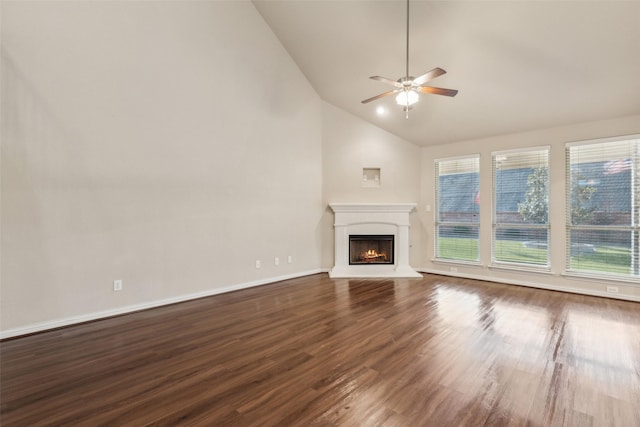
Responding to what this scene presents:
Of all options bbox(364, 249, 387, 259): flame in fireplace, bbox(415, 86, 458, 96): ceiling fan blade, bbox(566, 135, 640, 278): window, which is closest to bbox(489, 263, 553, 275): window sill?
bbox(566, 135, 640, 278): window

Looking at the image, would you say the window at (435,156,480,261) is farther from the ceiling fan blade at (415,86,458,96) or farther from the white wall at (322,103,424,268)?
the ceiling fan blade at (415,86,458,96)

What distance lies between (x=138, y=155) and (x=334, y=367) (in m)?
3.47

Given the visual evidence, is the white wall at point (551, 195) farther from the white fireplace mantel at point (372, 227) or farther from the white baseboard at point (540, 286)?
the white fireplace mantel at point (372, 227)

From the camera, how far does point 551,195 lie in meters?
4.77

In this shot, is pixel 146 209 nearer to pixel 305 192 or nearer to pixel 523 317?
pixel 305 192

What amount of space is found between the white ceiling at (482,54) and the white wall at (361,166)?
0.59m

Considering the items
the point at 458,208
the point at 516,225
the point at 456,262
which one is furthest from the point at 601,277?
the point at 458,208

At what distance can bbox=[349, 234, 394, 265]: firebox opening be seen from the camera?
236 inches

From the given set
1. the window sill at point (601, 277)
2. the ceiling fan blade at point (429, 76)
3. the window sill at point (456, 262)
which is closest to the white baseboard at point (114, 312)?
the window sill at point (456, 262)

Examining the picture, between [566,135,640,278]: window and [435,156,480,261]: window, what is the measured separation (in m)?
1.42

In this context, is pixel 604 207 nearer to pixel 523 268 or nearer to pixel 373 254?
pixel 523 268

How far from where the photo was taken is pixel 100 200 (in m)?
3.43

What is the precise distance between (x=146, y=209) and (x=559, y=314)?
5511 mm

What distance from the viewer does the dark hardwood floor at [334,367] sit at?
182 centimetres
